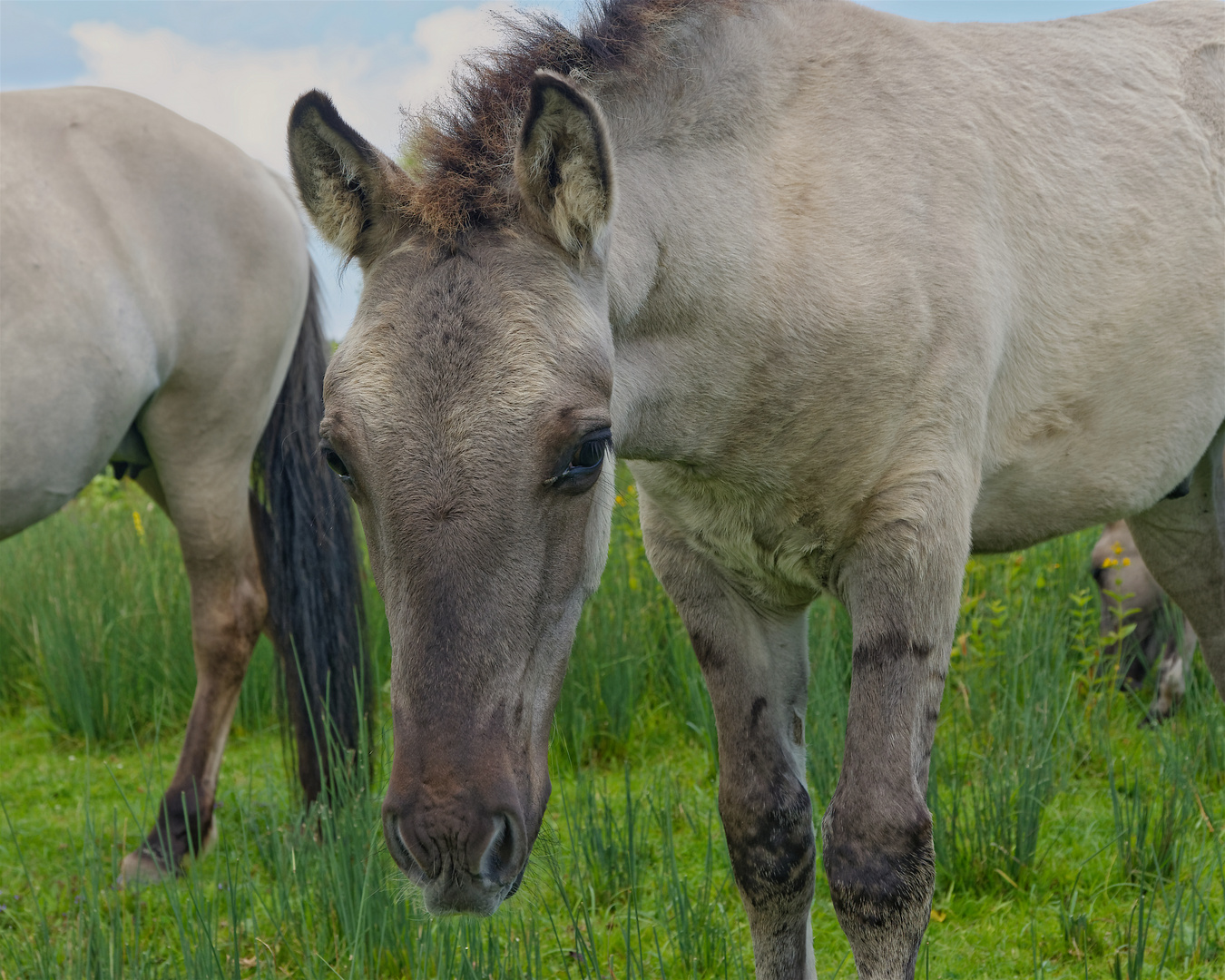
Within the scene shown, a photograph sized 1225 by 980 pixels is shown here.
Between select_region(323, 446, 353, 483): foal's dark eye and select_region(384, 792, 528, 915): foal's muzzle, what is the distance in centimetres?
52

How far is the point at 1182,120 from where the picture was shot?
2895mm

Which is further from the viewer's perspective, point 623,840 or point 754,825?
point 623,840

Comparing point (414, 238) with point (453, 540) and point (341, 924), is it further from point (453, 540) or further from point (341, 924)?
point (341, 924)

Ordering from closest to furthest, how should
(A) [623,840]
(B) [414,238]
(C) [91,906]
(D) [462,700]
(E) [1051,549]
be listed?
1. (D) [462,700]
2. (B) [414,238]
3. (C) [91,906]
4. (A) [623,840]
5. (E) [1051,549]

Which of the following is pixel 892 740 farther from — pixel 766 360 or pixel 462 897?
pixel 462 897

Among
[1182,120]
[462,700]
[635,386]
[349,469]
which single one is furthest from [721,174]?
[1182,120]

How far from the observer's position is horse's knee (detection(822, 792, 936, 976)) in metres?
2.18

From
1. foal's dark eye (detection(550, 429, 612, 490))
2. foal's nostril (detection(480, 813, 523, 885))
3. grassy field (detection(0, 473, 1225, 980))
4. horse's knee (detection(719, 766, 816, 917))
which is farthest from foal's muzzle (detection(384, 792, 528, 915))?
horse's knee (detection(719, 766, 816, 917))

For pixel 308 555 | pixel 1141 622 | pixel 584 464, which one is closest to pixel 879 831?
pixel 584 464

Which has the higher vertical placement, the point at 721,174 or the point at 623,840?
the point at 721,174

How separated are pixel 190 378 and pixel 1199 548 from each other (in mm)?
3598

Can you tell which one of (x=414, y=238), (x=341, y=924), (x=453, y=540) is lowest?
(x=341, y=924)

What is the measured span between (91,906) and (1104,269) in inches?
106

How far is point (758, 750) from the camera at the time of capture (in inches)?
103
